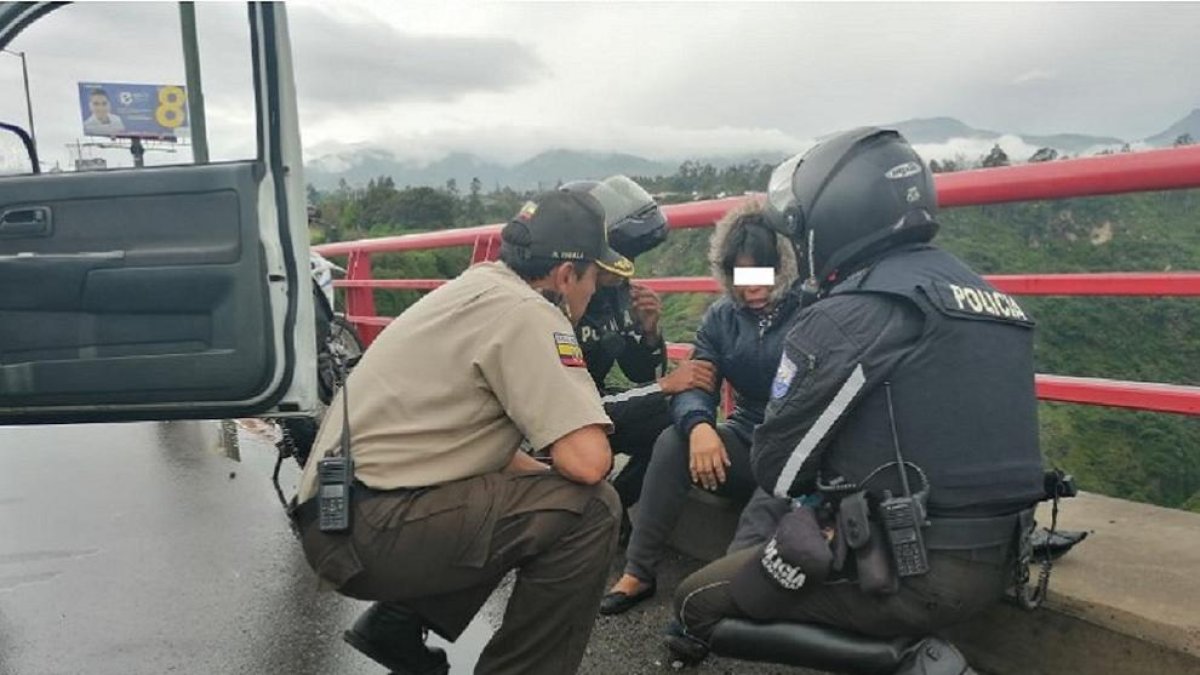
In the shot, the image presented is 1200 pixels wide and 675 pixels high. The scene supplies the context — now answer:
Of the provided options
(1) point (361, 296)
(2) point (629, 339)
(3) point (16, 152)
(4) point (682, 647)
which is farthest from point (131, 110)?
(1) point (361, 296)

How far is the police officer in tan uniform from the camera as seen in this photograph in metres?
2.04

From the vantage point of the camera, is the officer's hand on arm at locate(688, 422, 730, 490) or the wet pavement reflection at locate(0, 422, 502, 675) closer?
the officer's hand on arm at locate(688, 422, 730, 490)

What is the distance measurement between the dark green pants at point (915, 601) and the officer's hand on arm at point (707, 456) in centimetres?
66

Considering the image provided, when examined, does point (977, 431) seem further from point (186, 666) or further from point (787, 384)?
point (186, 666)

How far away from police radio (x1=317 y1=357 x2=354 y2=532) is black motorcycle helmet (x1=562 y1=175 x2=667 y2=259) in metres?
1.51

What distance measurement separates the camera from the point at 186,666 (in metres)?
2.73

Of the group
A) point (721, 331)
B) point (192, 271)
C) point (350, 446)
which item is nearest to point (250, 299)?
point (192, 271)

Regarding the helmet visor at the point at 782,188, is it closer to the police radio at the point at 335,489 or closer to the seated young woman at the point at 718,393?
the seated young woman at the point at 718,393

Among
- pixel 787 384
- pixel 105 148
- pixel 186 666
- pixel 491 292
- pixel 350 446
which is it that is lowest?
pixel 186 666

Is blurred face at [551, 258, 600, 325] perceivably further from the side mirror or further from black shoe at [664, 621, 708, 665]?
the side mirror

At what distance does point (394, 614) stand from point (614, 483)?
117 centimetres

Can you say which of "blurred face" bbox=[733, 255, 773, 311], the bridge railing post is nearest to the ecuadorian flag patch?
"blurred face" bbox=[733, 255, 773, 311]

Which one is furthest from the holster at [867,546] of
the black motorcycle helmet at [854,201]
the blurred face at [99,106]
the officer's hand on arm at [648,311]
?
the blurred face at [99,106]

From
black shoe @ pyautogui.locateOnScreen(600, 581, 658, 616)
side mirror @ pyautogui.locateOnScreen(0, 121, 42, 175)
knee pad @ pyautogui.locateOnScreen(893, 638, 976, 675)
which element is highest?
side mirror @ pyautogui.locateOnScreen(0, 121, 42, 175)
